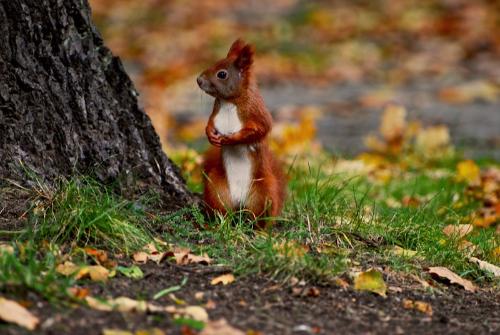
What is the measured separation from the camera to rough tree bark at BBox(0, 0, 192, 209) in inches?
159

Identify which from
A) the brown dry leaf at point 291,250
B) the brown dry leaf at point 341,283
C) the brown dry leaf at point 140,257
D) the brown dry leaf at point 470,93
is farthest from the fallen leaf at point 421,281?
the brown dry leaf at point 470,93

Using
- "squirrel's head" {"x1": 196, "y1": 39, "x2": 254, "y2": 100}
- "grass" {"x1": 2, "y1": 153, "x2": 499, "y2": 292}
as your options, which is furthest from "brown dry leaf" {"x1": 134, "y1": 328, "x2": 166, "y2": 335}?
"squirrel's head" {"x1": 196, "y1": 39, "x2": 254, "y2": 100}

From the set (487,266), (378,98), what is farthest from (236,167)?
(378,98)

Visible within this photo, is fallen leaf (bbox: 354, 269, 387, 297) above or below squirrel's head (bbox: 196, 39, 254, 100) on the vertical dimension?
below

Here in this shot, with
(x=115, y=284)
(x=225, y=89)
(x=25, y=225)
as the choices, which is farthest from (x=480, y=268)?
(x=25, y=225)

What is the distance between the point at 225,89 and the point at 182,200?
2.17 ft

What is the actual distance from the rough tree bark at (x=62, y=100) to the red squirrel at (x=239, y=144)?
38cm

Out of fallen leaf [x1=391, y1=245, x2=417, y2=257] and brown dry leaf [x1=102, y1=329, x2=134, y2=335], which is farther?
fallen leaf [x1=391, y1=245, x2=417, y2=257]

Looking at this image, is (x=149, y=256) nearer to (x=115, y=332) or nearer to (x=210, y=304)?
(x=210, y=304)

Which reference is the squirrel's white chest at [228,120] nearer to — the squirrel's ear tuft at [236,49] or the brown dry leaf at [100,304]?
the squirrel's ear tuft at [236,49]

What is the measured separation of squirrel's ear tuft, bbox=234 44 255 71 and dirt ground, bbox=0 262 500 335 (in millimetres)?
1047

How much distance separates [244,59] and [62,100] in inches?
33.4

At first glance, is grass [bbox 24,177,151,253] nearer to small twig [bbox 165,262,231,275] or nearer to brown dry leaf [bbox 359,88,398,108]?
small twig [bbox 165,262,231,275]

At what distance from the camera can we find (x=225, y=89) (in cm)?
420
